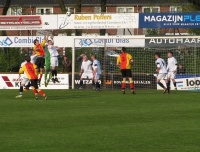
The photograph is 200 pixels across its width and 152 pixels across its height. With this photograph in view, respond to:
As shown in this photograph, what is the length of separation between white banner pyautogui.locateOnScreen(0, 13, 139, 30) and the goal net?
2.80ft

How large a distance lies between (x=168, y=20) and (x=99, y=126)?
966 inches

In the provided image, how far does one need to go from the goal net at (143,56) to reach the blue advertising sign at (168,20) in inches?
33.7

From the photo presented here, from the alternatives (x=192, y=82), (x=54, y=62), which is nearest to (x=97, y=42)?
(x=54, y=62)

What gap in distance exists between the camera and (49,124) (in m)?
18.3

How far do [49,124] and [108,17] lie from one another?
24.0 m

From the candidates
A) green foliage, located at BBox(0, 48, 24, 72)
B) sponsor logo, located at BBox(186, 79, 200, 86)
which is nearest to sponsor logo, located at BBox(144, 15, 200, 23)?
sponsor logo, located at BBox(186, 79, 200, 86)

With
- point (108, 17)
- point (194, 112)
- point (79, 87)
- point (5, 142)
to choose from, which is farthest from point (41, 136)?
point (108, 17)

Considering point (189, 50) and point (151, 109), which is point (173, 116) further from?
point (189, 50)

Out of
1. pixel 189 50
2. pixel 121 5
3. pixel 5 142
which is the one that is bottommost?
pixel 5 142

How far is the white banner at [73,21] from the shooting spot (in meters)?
41.8

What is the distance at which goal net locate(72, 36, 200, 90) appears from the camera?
129 feet

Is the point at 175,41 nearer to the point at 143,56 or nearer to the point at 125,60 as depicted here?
the point at 143,56

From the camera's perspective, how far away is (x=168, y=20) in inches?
1641

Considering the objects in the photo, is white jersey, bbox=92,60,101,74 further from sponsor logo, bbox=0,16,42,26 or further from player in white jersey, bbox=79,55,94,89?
sponsor logo, bbox=0,16,42,26
